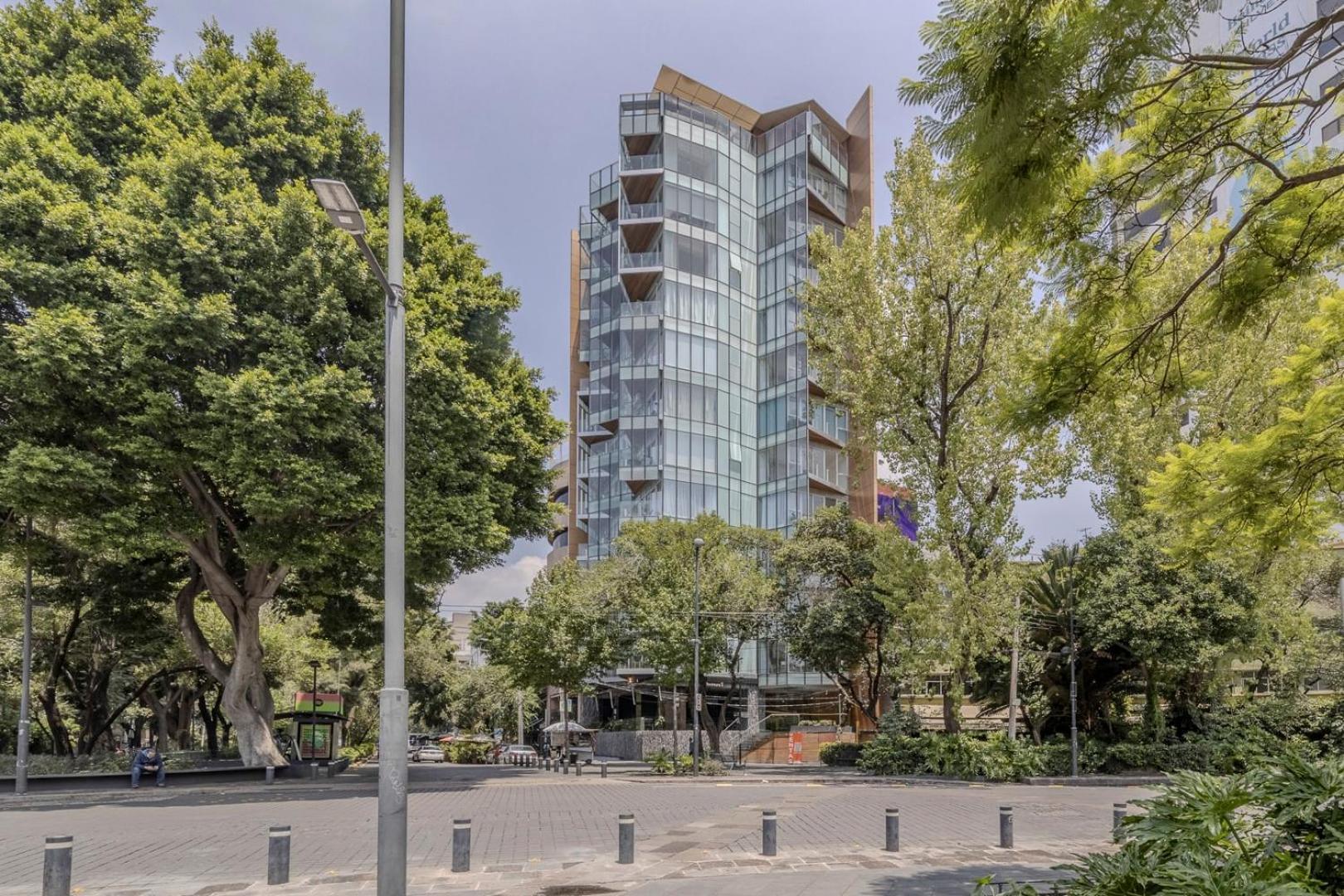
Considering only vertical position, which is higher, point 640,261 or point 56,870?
point 640,261

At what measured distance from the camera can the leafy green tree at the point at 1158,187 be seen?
5445 millimetres

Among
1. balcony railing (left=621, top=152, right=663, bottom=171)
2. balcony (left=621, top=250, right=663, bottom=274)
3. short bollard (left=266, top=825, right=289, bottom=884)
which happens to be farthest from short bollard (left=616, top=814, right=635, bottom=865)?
balcony railing (left=621, top=152, right=663, bottom=171)

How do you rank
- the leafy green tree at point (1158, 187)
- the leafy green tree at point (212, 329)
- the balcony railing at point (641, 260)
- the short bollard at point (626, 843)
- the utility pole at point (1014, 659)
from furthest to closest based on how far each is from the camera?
1. the balcony railing at point (641, 260)
2. the utility pole at point (1014, 659)
3. the leafy green tree at point (212, 329)
4. the short bollard at point (626, 843)
5. the leafy green tree at point (1158, 187)

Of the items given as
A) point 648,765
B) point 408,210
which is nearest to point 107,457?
point 408,210

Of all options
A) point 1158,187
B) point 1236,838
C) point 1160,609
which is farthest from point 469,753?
point 1236,838

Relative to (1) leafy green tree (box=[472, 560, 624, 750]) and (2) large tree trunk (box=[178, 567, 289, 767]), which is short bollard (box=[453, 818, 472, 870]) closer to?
(2) large tree trunk (box=[178, 567, 289, 767])

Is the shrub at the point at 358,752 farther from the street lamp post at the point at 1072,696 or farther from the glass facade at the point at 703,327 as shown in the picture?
the street lamp post at the point at 1072,696

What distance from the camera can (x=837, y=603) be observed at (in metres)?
35.2

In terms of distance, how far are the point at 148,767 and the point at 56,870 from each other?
1865 centimetres

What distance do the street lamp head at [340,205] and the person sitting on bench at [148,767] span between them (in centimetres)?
2276

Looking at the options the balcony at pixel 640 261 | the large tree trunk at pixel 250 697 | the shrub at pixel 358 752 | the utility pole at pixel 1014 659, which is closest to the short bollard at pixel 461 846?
the large tree trunk at pixel 250 697

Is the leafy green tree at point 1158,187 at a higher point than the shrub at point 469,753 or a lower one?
higher

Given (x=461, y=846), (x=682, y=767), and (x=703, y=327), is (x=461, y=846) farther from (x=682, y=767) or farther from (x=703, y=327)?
(x=703, y=327)

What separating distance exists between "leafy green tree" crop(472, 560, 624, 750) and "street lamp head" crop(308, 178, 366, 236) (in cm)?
3109
